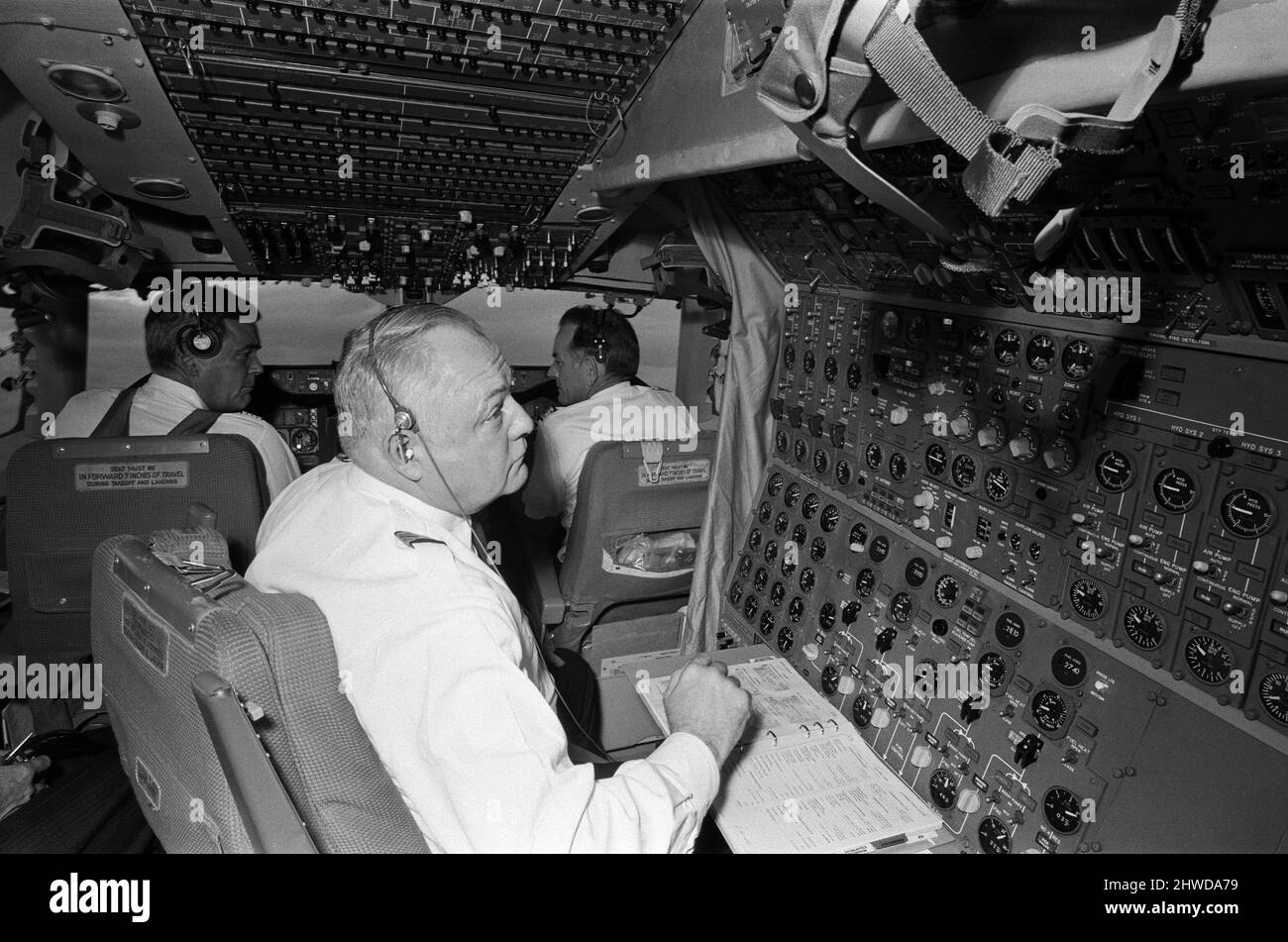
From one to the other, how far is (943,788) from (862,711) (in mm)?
327

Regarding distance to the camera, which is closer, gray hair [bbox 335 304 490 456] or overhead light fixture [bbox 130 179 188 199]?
gray hair [bbox 335 304 490 456]

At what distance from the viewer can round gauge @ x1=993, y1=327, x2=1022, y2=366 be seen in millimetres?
1710

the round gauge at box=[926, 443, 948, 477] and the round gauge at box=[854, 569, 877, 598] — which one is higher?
the round gauge at box=[926, 443, 948, 477]

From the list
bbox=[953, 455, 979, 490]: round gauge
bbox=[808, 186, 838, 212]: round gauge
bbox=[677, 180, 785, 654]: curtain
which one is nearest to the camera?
bbox=[953, 455, 979, 490]: round gauge

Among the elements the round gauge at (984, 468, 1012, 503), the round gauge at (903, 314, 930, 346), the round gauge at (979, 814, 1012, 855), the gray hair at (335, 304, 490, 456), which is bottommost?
the round gauge at (979, 814, 1012, 855)

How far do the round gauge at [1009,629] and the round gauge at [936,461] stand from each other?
419 millimetres

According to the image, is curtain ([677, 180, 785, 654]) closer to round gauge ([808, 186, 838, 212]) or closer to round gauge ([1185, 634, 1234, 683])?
round gauge ([808, 186, 838, 212])

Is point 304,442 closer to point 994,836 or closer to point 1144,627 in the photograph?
point 994,836

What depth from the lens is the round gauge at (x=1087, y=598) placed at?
1500 millimetres

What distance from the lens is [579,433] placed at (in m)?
3.21

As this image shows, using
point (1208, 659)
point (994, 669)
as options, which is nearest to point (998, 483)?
point (994, 669)

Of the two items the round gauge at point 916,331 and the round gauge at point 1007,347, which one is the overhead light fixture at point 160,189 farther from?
the round gauge at point 1007,347

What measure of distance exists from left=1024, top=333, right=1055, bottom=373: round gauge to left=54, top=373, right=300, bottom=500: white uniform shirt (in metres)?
2.82

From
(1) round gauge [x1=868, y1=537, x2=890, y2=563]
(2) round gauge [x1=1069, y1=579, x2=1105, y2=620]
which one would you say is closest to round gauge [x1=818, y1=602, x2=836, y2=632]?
(1) round gauge [x1=868, y1=537, x2=890, y2=563]
